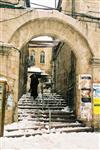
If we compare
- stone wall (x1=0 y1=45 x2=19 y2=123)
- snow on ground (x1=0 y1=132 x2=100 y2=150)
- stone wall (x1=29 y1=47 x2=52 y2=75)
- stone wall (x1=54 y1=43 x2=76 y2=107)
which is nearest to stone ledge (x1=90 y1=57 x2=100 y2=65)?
stone wall (x1=54 y1=43 x2=76 y2=107)

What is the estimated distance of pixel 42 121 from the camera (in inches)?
646

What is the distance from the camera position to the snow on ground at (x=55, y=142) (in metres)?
11.4

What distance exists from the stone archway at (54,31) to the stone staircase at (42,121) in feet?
3.22

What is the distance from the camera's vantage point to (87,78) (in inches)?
654

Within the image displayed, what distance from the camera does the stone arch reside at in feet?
52.4

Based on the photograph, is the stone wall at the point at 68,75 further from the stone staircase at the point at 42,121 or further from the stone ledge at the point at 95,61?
the stone ledge at the point at 95,61

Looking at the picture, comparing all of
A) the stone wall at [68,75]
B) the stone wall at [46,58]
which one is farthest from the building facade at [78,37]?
the stone wall at [46,58]

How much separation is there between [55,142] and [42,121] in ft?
13.2

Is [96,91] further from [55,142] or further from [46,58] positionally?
[46,58]

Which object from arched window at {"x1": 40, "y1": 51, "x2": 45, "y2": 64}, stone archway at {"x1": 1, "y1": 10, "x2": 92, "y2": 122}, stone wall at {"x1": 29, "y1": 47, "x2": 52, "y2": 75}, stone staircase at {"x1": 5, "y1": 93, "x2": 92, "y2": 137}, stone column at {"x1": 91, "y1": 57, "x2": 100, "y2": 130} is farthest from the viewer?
arched window at {"x1": 40, "y1": 51, "x2": 45, "y2": 64}

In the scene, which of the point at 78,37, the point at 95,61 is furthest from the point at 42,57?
the point at 95,61

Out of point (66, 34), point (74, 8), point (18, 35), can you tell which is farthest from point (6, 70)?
point (74, 8)

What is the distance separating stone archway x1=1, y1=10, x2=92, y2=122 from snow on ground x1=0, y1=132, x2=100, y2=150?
315cm

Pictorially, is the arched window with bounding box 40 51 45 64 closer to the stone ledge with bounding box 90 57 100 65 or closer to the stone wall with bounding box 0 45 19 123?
the stone ledge with bounding box 90 57 100 65
